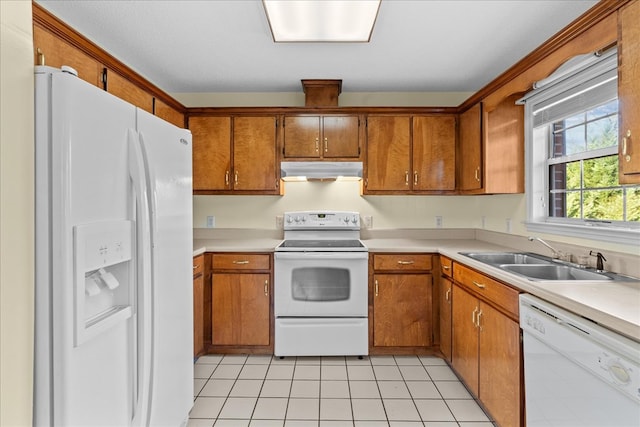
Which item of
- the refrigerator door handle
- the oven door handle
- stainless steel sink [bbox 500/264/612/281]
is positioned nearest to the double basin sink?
stainless steel sink [bbox 500/264/612/281]

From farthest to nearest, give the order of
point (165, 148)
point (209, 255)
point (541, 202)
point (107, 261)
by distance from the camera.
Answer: point (209, 255) < point (541, 202) < point (165, 148) < point (107, 261)

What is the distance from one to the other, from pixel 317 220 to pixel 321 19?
5.77 ft

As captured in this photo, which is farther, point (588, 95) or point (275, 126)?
point (275, 126)

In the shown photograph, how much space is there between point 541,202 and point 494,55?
1.11 m

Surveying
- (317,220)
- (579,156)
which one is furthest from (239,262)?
(579,156)

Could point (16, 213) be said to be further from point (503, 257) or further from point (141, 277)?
point (503, 257)

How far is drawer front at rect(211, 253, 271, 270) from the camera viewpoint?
8.98 ft

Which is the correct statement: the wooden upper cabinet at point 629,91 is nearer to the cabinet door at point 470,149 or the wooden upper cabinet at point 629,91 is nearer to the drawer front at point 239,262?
the cabinet door at point 470,149

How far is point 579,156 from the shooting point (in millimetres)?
2143

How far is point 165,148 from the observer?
1430 millimetres

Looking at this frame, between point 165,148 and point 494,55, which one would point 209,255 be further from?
point 494,55

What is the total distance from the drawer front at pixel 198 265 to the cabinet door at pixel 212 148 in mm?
712

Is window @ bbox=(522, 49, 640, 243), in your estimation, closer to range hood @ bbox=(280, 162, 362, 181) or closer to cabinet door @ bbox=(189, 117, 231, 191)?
range hood @ bbox=(280, 162, 362, 181)

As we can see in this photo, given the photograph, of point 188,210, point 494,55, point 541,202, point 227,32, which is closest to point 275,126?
point 227,32
